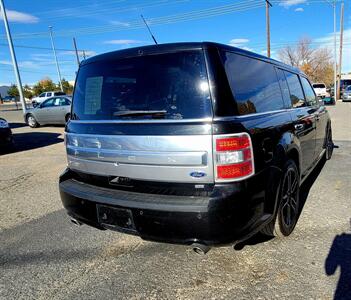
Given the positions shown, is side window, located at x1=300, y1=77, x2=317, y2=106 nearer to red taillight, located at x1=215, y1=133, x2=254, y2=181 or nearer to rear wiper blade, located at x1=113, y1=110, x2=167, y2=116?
red taillight, located at x1=215, y1=133, x2=254, y2=181

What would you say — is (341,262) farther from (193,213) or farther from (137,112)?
(137,112)

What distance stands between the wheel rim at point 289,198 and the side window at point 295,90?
100cm

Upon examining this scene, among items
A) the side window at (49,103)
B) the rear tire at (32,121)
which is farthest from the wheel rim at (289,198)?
the rear tire at (32,121)

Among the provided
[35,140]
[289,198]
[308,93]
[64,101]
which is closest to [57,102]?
[64,101]

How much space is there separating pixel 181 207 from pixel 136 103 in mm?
962

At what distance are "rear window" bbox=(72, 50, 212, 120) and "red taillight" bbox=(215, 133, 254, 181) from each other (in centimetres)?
25

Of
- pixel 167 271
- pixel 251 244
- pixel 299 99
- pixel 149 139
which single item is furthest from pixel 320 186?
pixel 149 139

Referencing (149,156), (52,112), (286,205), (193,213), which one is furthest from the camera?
(52,112)

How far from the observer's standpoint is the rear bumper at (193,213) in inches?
90.0

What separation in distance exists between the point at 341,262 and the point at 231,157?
151 cm

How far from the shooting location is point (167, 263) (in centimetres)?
296

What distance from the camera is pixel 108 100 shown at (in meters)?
2.90

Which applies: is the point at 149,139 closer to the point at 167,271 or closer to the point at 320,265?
the point at 167,271

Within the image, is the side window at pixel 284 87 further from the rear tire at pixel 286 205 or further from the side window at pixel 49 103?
the side window at pixel 49 103
